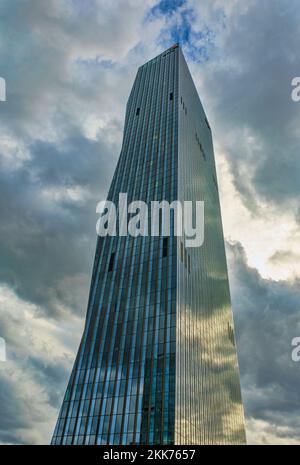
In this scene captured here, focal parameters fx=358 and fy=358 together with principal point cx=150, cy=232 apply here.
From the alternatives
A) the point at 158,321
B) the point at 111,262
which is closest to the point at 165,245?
the point at 111,262

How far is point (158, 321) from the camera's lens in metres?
79.4

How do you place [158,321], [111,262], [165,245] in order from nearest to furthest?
[158,321], [165,245], [111,262]

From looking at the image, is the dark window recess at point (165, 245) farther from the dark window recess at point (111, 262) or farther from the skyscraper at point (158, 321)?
the dark window recess at point (111, 262)

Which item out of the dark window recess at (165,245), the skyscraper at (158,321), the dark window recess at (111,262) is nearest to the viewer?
the skyscraper at (158,321)

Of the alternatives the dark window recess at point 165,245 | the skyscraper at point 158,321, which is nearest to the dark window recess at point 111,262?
the skyscraper at point 158,321

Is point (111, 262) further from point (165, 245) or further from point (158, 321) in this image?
point (158, 321)

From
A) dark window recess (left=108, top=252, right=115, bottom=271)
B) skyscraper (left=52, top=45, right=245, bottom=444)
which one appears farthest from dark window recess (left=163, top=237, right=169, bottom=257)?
dark window recess (left=108, top=252, right=115, bottom=271)

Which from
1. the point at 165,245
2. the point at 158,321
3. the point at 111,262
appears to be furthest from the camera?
the point at 111,262

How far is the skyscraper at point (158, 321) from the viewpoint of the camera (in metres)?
70.8

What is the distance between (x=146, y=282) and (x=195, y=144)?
243ft

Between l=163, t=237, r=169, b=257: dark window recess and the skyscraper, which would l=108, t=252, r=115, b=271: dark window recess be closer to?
the skyscraper

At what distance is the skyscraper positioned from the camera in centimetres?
7081

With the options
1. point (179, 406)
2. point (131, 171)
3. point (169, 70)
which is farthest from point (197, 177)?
point (179, 406)

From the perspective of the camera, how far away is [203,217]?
407ft
